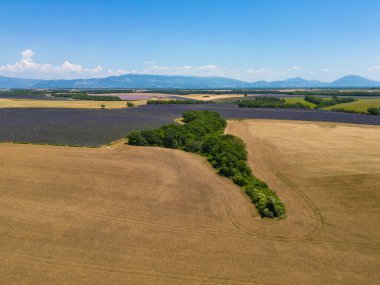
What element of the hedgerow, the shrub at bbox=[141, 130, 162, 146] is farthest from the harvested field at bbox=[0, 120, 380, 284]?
the shrub at bbox=[141, 130, 162, 146]

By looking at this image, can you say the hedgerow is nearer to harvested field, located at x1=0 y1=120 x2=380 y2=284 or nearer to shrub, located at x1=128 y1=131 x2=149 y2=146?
shrub, located at x1=128 y1=131 x2=149 y2=146

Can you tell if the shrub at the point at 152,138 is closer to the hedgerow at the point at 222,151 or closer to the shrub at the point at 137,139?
the hedgerow at the point at 222,151

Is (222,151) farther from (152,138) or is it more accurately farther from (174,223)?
(174,223)

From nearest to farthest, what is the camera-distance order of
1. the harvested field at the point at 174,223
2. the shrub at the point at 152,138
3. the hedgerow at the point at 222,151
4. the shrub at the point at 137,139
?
the harvested field at the point at 174,223 < the hedgerow at the point at 222,151 < the shrub at the point at 137,139 < the shrub at the point at 152,138

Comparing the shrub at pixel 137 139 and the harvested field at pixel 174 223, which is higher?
the shrub at pixel 137 139

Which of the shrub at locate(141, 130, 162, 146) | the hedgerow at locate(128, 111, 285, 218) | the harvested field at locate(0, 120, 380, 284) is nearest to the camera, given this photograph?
the harvested field at locate(0, 120, 380, 284)

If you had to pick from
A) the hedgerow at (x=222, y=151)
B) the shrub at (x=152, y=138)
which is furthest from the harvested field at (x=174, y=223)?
the shrub at (x=152, y=138)
